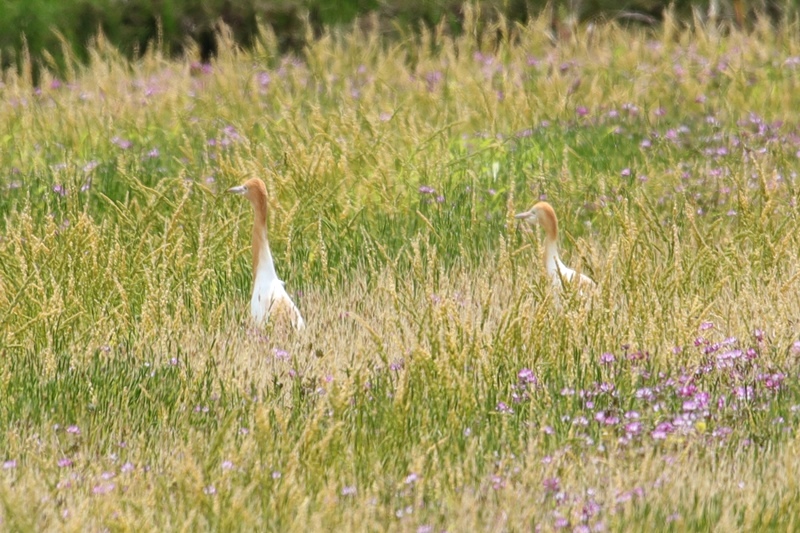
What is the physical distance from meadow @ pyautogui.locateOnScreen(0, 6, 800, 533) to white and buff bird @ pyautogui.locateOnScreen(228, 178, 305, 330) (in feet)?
0.29

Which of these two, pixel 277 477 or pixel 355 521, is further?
pixel 277 477

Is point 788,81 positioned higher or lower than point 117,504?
lower

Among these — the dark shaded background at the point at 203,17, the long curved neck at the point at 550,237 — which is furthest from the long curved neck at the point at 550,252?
the dark shaded background at the point at 203,17

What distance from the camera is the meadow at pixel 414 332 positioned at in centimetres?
343

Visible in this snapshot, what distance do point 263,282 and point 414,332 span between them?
0.77 metres

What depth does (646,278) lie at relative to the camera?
4.98 meters

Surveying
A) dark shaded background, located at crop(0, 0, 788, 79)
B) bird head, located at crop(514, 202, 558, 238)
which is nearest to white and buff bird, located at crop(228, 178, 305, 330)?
bird head, located at crop(514, 202, 558, 238)

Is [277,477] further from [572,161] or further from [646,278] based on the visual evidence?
[572,161]

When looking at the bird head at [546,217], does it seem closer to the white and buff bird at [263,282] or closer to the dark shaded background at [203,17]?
the white and buff bird at [263,282]

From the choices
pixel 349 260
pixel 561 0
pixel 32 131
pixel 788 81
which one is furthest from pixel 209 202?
pixel 561 0

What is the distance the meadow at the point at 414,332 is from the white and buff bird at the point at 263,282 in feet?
0.29

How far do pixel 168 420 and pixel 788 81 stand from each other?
640cm

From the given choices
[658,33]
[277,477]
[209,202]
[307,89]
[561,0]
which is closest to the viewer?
[277,477]

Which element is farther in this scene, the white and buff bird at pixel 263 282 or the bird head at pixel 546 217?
the bird head at pixel 546 217
